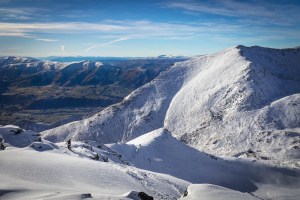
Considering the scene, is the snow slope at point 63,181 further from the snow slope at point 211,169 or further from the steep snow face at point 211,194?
the snow slope at point 211,169

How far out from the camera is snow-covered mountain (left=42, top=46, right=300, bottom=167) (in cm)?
8612

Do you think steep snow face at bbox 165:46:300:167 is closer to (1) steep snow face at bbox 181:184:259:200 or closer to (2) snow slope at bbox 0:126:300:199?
(2) snow slope at bbox 0:126:300:199

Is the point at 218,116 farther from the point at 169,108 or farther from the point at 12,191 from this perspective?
the point at 12,191

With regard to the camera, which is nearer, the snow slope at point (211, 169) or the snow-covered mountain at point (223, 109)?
the snow slope at point (211, 169)

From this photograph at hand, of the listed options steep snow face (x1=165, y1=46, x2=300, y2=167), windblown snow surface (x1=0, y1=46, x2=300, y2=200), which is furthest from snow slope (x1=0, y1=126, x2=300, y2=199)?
steep snow face (x1=165, y1=46, x2=300, y2=167)

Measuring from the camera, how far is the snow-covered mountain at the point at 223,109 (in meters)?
86.1

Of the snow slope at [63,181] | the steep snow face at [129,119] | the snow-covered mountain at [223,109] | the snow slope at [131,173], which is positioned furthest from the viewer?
the steep snow face at [129,119]

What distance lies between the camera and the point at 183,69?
15525cm

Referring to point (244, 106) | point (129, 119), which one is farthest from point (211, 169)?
point (129, 119)

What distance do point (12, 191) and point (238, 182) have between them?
163ft

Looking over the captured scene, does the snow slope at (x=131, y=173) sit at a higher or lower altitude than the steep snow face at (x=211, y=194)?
lower

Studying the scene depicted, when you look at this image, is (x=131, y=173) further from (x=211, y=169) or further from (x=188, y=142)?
(x=188, y=142)

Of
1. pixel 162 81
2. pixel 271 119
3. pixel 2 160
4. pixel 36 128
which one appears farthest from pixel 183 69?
pixel 2 160

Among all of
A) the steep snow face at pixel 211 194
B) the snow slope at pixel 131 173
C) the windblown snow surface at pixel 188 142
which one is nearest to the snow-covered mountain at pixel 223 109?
the windblown snow surface at pixel 188 142
